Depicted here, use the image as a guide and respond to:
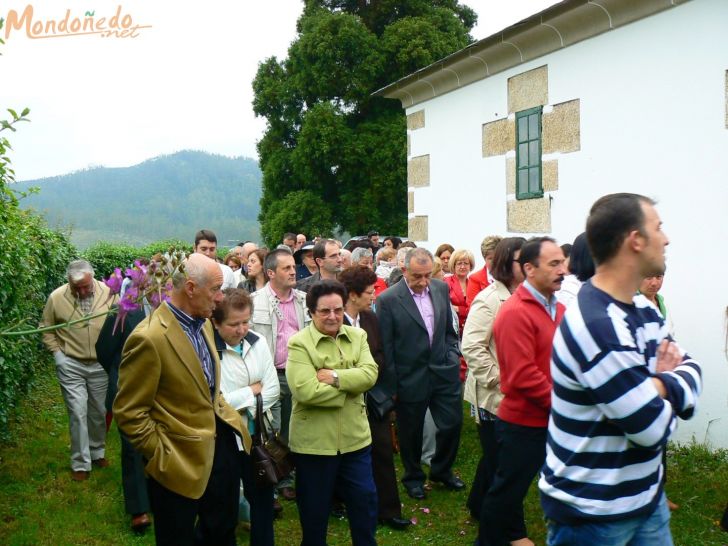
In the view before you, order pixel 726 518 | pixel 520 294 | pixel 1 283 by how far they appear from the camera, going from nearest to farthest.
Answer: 1. pixel 520 294
2. pixel 726 518
3. pixel 1 283

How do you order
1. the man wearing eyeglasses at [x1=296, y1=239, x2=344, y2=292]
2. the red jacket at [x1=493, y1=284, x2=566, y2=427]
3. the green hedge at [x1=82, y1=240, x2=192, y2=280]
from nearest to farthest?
the red jacket at [x1=493, y1=284, x2=566, y2=427]
the man wearing eyeglasses at [x1=296, y1=239, x2=344, y2=292]
the green hedge at [x1=82, y1=240, x2=192, y2=280]

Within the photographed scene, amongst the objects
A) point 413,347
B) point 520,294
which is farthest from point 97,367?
point 520,294

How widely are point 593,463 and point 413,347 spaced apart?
3839mm

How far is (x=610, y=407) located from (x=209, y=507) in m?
2.58

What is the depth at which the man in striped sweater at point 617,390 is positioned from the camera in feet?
8.54

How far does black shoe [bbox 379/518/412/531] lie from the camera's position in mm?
5984

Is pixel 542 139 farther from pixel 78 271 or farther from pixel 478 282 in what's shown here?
pixel 78 271

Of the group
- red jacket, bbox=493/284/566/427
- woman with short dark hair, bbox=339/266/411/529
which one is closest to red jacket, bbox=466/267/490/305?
woman with short dark hair, bbox=339/266/411/529

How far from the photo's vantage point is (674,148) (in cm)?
740

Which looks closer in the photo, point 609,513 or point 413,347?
point 609,513

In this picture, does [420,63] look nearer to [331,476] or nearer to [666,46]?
[666,46]

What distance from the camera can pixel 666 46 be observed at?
293 inches

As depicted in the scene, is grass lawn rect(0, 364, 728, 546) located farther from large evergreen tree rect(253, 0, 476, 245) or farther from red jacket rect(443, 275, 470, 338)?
large evergreen tree rect(253, 0, 476, 245)

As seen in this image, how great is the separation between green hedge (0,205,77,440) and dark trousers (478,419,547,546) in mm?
2935
